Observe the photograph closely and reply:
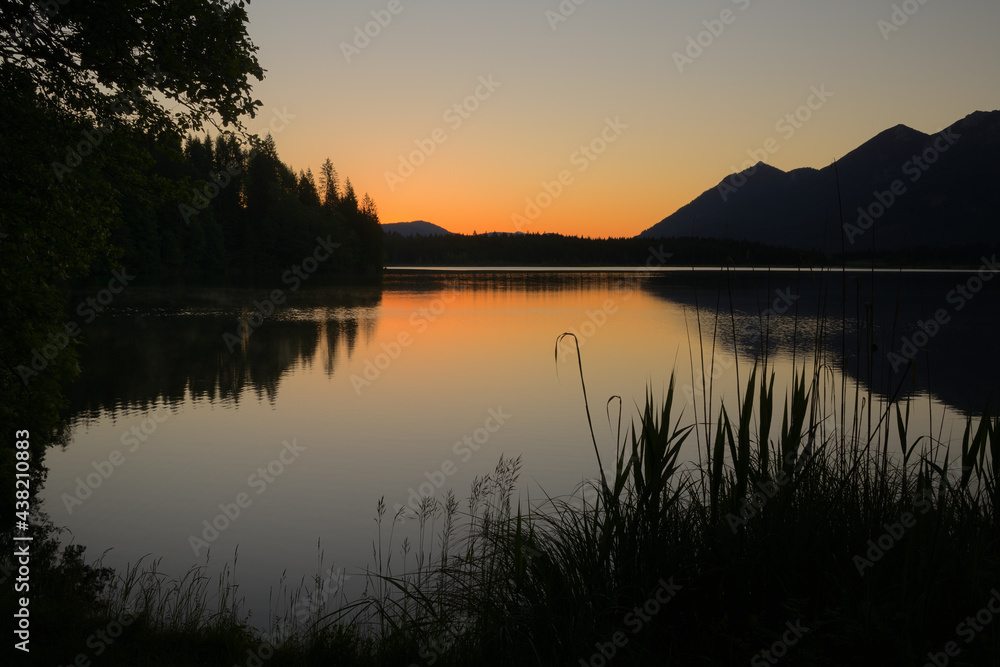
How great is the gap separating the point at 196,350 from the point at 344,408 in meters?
11.8

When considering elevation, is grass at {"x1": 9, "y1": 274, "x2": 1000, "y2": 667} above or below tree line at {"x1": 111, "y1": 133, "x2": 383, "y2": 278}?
below

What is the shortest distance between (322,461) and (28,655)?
7.72 metres

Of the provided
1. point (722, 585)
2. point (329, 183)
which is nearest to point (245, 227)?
point (329, 183)

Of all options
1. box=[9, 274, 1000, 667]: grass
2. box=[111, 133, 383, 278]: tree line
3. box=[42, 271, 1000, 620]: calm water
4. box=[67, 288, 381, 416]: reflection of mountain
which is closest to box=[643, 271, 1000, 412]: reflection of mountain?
box=[42, 271, 1000, 620]: calm water

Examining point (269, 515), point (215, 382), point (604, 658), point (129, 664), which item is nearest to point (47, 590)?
point (129, 664)

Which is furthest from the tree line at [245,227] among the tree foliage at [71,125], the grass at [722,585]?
the grass at [722,585]

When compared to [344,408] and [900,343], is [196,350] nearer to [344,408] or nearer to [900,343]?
[344,408]

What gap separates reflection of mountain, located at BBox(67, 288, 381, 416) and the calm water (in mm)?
129

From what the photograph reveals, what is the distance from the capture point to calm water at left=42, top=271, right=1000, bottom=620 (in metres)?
9.03

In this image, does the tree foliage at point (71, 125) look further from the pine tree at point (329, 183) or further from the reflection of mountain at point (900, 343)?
the pine tree at point (329, 183)

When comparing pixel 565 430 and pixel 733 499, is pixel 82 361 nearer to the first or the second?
pixel 565 430

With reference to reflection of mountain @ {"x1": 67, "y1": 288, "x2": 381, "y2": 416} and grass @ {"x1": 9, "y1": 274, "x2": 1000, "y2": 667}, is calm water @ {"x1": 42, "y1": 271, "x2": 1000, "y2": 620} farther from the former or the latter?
grass @ {"x1": 9, "y1": 274, "x2": 1000, "y2": 667}

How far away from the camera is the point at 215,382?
2008 cm

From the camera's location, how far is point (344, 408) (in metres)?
17.0
